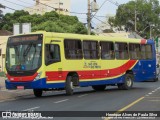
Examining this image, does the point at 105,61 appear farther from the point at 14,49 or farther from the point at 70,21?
the point at 70,21

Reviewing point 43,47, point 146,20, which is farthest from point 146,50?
point 146,20

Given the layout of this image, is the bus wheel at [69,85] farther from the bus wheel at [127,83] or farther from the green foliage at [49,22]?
the green foliage at [49,22]

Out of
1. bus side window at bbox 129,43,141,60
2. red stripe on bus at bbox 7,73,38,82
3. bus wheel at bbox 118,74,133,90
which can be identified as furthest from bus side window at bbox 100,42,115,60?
red stripe on bus at bbox 7,73,38,82

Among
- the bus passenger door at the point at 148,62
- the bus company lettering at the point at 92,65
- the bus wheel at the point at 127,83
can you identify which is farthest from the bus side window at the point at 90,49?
the bus passenger door at the point at 148,62

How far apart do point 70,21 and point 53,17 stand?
320cm

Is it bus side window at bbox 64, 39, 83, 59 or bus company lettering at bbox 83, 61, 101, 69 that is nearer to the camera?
bus side window at bbox 64, 39, 83, 59

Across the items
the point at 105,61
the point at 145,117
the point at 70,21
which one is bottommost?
the point at 145,117

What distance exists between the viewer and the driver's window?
21587mm

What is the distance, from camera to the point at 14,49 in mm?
22234

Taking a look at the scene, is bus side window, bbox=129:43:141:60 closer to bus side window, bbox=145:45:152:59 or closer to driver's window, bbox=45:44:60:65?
bus side window, bbox=145:45:152:59

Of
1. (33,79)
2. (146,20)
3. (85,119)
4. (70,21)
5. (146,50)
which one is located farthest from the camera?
(146,20)

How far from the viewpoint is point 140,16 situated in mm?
107000

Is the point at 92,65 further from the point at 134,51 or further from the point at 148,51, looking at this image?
the point at 148,51

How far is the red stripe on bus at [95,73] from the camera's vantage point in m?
21.9
